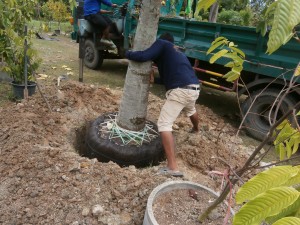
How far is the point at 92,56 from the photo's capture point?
25.4ft

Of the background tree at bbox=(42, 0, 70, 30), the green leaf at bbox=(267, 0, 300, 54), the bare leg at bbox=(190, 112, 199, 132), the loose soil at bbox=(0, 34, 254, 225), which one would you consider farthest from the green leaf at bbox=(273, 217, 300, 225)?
the background tree at bbox=(42, 0, 70, 30)

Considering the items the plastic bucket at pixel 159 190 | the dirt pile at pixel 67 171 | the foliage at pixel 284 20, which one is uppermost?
Result: the foliage at pixel 284 20

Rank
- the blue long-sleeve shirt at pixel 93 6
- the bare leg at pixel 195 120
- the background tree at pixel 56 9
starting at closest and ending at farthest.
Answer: the bare leg at pixel 195 120
the blue long-sleeve shirt at pixel 93 6
the background tree at pixel 56 9

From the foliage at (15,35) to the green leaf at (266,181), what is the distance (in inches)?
156

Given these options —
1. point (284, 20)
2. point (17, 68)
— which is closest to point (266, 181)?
point (284, 20)

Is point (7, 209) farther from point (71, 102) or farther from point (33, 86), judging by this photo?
point (33, 86)

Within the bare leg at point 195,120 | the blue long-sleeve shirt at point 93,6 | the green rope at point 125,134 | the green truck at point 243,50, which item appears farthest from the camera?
the blue long-sleeve shirt at point 93,6

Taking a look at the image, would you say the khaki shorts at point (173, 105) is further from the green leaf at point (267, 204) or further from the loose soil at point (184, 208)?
the green leaf at point (267, 204)

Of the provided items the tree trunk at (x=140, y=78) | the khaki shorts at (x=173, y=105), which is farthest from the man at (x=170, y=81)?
the tree trunk at (x=140, y=78)

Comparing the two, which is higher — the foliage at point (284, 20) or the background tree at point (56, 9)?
the foliage at point (284, 20)

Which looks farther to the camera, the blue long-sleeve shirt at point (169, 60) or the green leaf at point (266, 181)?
the blue long-sleeve shirt at point (169, 60)

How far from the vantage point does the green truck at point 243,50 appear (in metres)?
4.27

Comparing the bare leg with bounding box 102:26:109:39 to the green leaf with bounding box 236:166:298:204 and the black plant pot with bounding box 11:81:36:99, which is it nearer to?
the black plant pot with bounding box 11:81:36:99

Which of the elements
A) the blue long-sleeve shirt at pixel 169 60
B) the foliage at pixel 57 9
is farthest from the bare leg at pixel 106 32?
Answer: the foliage at pixel 57 9
